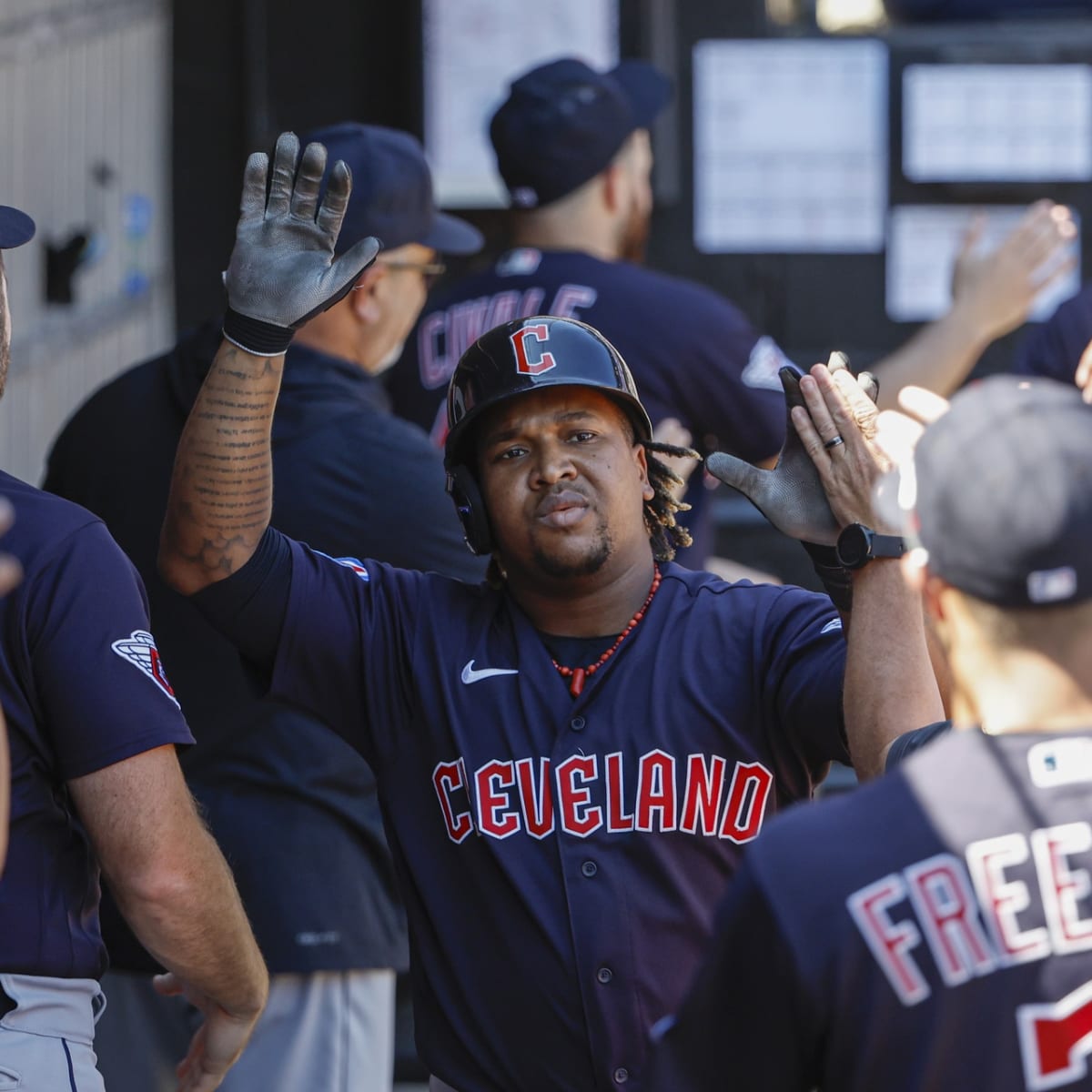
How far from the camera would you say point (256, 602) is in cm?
273

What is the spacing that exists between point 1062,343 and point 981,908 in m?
3.18

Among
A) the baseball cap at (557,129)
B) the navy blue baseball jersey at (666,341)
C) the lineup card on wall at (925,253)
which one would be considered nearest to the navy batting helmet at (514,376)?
the navy blue baseball jersey at (666,341)

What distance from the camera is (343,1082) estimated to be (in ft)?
11.2

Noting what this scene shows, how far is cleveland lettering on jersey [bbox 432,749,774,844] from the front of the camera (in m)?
2.58

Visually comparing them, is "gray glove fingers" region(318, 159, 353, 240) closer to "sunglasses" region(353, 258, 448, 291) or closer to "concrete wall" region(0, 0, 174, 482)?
"sunglasses" region(353, 258, 448, 291)

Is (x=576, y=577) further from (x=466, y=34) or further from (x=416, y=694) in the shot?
(x=466, y=34)

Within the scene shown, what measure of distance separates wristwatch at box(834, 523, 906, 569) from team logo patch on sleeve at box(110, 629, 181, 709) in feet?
3.11

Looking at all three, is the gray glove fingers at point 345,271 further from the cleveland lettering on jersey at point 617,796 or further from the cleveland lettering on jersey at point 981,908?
the cleveland lettering on jersey at point 981,908

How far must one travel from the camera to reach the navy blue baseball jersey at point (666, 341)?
3.83 metres

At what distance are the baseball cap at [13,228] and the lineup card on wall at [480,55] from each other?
10.7 feet

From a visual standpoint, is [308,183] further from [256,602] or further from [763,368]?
[763,368]

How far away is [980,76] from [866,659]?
13.0 ft

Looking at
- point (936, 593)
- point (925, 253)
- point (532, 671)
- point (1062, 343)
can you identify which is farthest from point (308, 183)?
point (925, 253)

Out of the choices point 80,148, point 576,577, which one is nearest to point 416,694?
point 576,577
